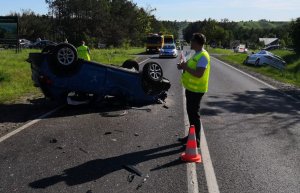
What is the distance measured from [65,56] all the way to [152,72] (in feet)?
7.18

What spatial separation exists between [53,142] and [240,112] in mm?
5163

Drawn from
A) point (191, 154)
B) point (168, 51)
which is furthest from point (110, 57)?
point (191, 154)

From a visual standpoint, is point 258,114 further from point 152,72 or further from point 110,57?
point 110,57

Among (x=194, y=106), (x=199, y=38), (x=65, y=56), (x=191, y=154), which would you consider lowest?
(x=191, y=154)

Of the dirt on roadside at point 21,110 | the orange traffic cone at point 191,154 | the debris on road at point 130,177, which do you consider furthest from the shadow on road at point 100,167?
the dirt on roadside at point 21,110

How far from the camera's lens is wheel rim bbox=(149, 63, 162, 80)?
10.8 metres

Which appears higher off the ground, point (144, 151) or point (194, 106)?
point (194, 106)

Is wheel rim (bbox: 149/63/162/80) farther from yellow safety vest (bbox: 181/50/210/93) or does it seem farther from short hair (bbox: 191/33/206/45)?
short hair (bbox: 191/33/206/45)

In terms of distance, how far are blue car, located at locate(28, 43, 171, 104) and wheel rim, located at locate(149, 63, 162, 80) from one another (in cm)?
5

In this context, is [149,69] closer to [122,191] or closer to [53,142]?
[53,142]

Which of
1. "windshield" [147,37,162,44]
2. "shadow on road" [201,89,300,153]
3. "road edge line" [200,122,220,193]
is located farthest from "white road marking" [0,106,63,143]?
"windshield" [147,37,162,44]

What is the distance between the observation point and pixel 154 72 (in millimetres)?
10953

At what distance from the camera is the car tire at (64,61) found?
391 inches

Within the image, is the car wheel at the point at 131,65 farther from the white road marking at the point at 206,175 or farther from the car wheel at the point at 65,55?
the white road marking at the point at 206,175
